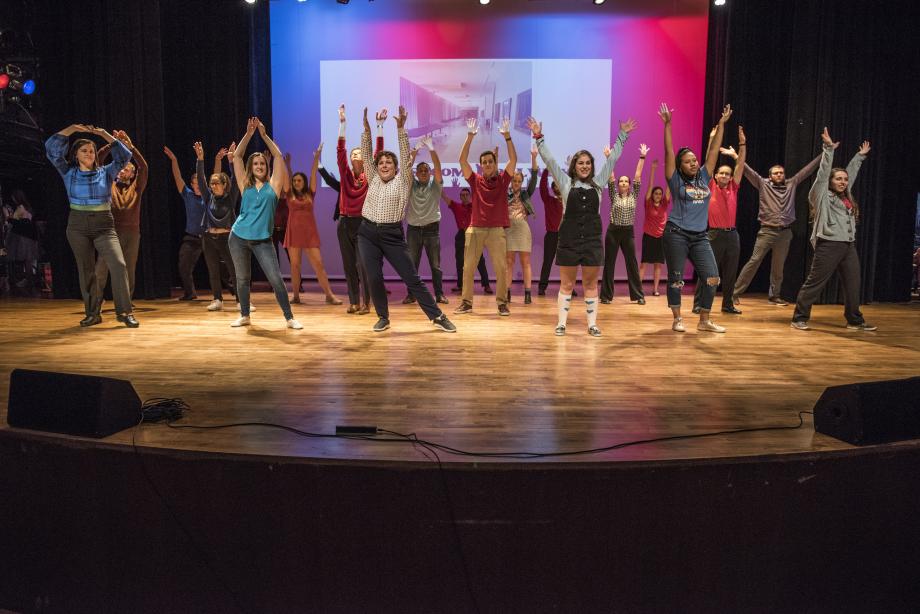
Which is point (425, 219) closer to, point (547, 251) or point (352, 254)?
point (352, 254)

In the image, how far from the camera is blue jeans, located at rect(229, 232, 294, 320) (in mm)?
5562

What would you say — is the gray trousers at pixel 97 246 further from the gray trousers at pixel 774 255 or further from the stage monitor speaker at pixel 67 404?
the gray trousers at pixel 774 255

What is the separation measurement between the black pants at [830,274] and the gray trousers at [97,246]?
5.71 meters

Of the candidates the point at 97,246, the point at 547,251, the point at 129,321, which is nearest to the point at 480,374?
the point at 129,321

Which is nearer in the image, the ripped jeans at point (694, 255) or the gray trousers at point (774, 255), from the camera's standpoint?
A: the ripped jeans at point (694, 255)

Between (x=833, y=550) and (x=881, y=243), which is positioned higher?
(x=881, y=243)

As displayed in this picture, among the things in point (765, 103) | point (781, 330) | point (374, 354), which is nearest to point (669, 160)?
point (781, 330)

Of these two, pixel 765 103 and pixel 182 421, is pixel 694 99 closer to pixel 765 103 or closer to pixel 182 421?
pixel 765 103

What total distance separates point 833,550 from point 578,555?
0.86 m

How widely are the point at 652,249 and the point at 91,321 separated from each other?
20.5 feet

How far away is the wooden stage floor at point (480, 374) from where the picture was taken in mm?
2625

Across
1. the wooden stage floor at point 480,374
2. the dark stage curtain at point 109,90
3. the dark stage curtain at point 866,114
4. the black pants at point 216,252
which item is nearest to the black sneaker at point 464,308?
the wooden stage floor at point 480,374

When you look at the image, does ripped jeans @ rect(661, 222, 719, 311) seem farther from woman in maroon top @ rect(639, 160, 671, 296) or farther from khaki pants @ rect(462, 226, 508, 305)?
woman in maroon top @ rect(639, 160, 671, 296)

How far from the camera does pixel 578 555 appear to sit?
2.13 metres
